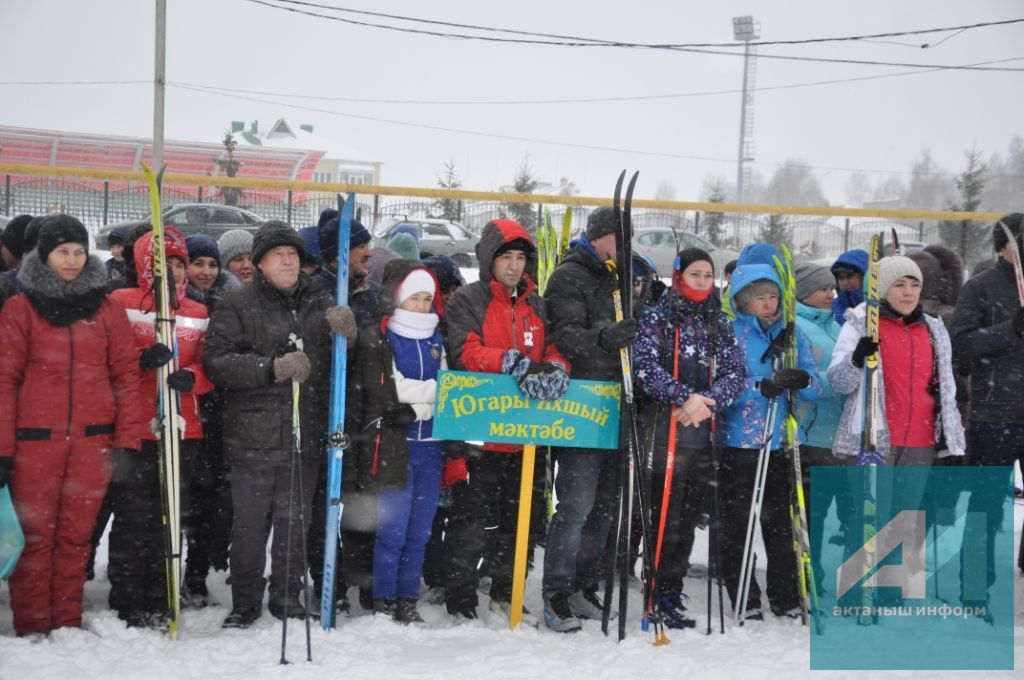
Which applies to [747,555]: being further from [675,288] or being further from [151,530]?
[151,530]

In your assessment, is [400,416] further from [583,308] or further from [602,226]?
[602,226]

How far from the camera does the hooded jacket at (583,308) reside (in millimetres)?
4328

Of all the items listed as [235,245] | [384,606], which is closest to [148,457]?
[384,606]

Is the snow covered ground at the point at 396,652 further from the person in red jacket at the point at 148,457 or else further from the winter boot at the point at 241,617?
the person in red jacket at the point at 148,457

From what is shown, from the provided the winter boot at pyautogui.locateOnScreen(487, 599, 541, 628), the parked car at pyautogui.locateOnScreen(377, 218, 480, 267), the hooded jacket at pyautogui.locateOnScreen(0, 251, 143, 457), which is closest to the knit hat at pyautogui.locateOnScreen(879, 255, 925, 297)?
the winter boot at pyautogui.locateOnScreen(487, 599, 541, 628)

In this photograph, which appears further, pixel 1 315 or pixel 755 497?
pixel 755 497

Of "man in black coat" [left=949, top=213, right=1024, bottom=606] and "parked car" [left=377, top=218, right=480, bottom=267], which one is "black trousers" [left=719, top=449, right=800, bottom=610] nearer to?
"man in black coat" [left=949, top=213, right=1024, bottom=606]

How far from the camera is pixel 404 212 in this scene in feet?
36.1

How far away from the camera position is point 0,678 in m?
3.38

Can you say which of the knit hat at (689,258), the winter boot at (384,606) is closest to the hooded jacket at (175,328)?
the winter boot at (384,606)

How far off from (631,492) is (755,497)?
→ 0.70m

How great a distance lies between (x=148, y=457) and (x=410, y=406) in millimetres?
1292

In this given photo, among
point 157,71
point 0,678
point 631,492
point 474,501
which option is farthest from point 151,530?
point 157,71

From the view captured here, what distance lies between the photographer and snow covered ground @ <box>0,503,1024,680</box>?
3.60 meters
